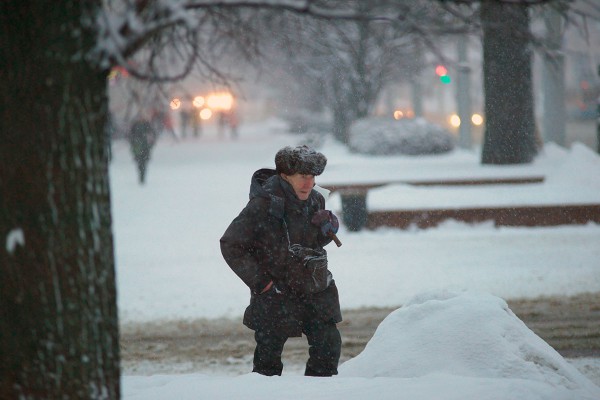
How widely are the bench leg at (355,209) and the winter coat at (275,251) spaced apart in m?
7.92

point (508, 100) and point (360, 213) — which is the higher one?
point (508, 100)

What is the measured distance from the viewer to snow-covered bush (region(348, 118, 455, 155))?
23.4 meters

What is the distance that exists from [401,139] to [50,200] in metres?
20.9

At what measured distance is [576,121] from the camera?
54.6 metres

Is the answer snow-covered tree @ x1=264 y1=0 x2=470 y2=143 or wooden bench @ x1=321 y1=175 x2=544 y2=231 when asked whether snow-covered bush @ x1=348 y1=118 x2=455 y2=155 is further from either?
wooden bench @ x1=321 y1=175 x2=544 y2=231

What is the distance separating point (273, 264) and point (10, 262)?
180 centimetres

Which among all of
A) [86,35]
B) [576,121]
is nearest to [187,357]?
[86,35]

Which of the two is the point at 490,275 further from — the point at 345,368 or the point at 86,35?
the point at 86,35

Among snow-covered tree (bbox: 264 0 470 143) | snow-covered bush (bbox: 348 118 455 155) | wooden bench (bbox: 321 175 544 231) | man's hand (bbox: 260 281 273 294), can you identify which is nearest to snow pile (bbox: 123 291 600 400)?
man's hand (bbox: 260 281 273 294)

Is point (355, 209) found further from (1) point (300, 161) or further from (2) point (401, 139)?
(2) point (401, 139)

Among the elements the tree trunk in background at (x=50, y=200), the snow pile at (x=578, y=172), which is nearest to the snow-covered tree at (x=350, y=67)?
the snow pile at (x=578, y=172)

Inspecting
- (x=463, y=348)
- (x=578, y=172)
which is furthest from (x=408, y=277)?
(x=578, y=172)

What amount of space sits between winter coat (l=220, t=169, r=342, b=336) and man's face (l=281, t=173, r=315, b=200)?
0.12 ft

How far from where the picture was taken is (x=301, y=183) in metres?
4.62
